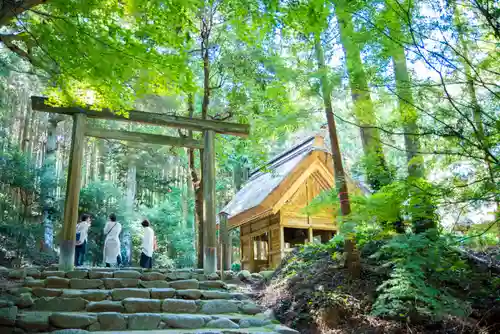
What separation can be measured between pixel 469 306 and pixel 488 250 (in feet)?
7.87

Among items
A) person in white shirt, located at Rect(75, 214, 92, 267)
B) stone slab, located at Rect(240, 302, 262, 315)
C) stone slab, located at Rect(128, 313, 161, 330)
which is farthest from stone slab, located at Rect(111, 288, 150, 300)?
person in white shirt, located at Rect(75, 214, 92, 267)

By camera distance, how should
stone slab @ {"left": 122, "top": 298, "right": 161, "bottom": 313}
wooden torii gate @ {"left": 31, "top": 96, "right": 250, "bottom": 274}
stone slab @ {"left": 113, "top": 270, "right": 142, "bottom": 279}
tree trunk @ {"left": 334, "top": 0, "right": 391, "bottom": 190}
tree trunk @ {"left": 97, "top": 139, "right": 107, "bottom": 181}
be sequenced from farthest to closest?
tree trunk @ {"left": 97, "top": 139, "right": 107, "bottom": 181}, wooden torii gate @ {"left": 31, "top": 96, "right": 250, "bottom": 274}, stone slab @ {"left": 113, "top": 270, "right": 142, "bottom": 279}, stone slab @ {"left": 122, "top": 298, "right": 161, "bottom": 313}, tree trunk @ {"left": 334, "top": 0, "right": 391, "bottom": 190}

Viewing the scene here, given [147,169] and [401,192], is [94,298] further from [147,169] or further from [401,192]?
[147,169]

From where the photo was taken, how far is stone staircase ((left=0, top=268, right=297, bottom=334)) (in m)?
5.28

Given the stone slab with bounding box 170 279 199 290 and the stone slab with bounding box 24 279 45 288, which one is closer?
the stone slab with bounding box 24 279 45 288

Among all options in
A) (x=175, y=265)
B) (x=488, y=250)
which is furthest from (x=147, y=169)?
(x=488, y=250)

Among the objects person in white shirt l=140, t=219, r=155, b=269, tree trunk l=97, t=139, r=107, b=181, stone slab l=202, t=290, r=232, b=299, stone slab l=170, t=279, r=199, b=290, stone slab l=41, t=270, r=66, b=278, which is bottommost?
stone slab l=202, t=290, r=232, b=299

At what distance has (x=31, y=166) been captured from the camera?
15.6 m

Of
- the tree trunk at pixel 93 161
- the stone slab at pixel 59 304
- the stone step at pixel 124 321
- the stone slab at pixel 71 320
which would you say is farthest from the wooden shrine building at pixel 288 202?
the tree trunk at pixel 93 161

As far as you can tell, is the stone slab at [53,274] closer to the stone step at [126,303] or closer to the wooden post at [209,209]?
the stone step at [126,303]

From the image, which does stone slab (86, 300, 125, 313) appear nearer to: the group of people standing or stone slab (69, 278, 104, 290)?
stone slab (69, 278, 104, 290)

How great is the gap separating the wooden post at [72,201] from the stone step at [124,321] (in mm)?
2420

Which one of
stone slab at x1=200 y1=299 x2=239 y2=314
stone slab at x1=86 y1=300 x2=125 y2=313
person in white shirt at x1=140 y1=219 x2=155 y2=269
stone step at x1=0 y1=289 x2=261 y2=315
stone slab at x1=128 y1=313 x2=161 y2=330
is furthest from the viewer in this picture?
person in white shirt at x1=140 y1=219 x2=155 y2=269

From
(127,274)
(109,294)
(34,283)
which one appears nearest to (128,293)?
(109,294)
